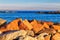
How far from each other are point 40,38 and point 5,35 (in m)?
0.78

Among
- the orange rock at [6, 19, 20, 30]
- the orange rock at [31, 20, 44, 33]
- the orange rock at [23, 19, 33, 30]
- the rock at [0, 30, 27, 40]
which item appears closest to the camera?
the rock at [0, 30, 27, 40]

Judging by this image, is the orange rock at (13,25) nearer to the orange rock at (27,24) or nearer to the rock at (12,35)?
the orange rock at (27,24)

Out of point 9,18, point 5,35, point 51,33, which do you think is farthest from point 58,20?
point 5,35

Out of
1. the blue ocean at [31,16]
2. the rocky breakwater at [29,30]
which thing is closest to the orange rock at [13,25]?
the rocky breakwater at [29,30]

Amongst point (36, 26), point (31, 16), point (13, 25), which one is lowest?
point (36, 26)

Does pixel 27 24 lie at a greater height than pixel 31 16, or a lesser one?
lesser

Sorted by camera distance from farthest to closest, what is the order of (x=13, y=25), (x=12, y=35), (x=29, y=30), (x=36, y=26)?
1. (x=36, y=26)
2. (x=13, y=25)
3. (x=29, y=30)
4. (x=12, y=35)

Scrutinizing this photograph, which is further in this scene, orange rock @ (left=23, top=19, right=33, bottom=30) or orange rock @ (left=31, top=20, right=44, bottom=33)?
orange rock @ (left=31, top=20, right=44, bottom=33)

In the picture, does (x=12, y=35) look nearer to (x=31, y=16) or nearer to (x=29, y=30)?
(x=29, y=30)

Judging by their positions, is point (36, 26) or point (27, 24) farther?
point (36, 26)

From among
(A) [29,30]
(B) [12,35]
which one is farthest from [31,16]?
(B) [12,35]

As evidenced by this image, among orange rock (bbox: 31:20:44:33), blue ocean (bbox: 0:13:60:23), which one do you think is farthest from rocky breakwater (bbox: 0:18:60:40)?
blue ocean (bbox: 0:13:60:23)

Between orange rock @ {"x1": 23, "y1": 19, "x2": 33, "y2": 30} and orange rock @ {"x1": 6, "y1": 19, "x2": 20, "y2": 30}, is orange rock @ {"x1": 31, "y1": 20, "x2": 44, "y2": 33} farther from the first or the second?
orange rock @ {"x1": 6, "y1": 19, "x2": 20, "y2": 30}

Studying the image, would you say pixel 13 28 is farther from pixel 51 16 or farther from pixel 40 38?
pixel 51 16
